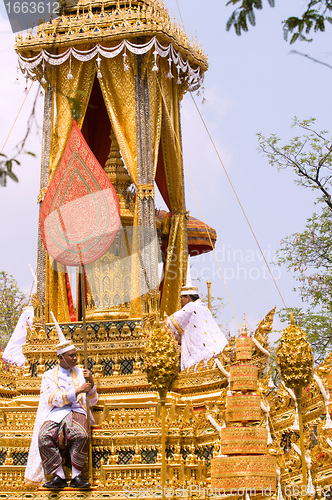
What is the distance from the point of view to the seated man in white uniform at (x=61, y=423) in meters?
8.27

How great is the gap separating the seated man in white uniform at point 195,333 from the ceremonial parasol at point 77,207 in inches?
54.2

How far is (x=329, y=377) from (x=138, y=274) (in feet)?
9.83

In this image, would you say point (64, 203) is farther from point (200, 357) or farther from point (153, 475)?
point (153, 475)

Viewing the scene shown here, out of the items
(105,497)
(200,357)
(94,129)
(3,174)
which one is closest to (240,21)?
(3,174)

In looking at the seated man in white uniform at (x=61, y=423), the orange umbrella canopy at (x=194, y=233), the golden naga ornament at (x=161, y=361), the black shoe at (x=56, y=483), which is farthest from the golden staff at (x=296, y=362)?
the orange umbrella canopy at (x=194, y=233)

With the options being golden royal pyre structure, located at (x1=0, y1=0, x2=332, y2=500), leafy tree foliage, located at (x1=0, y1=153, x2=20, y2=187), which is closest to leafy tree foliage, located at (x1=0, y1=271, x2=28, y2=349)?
golden royal pyre structure, located at (x1=0, y1=0, x2=332, y2=500)

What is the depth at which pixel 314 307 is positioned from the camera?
13773mm

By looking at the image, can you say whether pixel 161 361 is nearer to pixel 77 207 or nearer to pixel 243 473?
pixel 243 473

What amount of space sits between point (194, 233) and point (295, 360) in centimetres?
528

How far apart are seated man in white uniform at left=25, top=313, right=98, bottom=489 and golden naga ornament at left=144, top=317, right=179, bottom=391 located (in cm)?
103

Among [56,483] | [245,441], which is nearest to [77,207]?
[56,483]

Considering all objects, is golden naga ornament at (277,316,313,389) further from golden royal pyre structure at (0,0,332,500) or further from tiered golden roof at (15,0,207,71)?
tiered golden roof at (15,0,207,71)

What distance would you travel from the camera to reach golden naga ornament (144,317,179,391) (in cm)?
757

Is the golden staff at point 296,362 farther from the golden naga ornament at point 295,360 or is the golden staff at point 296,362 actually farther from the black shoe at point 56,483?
the black shoe at point 56,483
